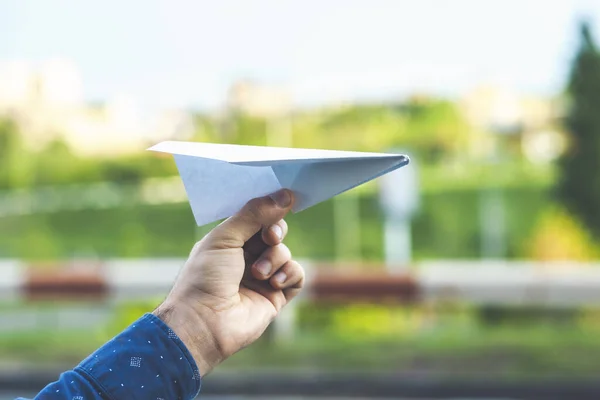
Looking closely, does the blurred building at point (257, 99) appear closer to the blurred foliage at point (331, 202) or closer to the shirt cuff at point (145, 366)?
the blurred foliage at point (331, 202)

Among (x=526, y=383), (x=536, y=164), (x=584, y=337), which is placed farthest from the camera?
(x=536, y=164)

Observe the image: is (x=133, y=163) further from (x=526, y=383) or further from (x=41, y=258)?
(x=526, y=383)

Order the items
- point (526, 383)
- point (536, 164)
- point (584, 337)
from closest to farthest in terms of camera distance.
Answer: point (526, 383), point (584, 337), point (536, 164)

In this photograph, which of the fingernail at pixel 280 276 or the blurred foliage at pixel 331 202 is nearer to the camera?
the fingernail at pixel 280 276

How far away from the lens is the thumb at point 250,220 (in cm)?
107

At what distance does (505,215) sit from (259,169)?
2124cm

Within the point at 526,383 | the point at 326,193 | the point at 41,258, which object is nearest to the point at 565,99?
the point at 526,383

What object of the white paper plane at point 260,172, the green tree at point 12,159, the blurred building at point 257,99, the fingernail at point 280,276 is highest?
the blurred building at point 257,99

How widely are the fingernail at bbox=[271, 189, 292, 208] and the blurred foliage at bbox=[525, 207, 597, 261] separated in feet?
37.4

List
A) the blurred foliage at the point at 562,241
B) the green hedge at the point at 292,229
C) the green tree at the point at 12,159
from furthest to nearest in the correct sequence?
the green hedge at the point at 292,229 < the green tree at the point at 12,159 < the blurred foliage at the point at 562,241

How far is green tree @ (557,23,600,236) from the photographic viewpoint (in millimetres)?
11953

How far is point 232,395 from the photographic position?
546cm

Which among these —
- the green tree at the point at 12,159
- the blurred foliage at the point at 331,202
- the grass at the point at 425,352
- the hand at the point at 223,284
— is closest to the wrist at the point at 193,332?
the hand at the point at 223,284

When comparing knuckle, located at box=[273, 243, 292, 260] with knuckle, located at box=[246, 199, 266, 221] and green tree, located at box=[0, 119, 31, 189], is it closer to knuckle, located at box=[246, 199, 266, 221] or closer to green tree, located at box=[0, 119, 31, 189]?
knuckle, located at box=[246, 199, 266, 221]
